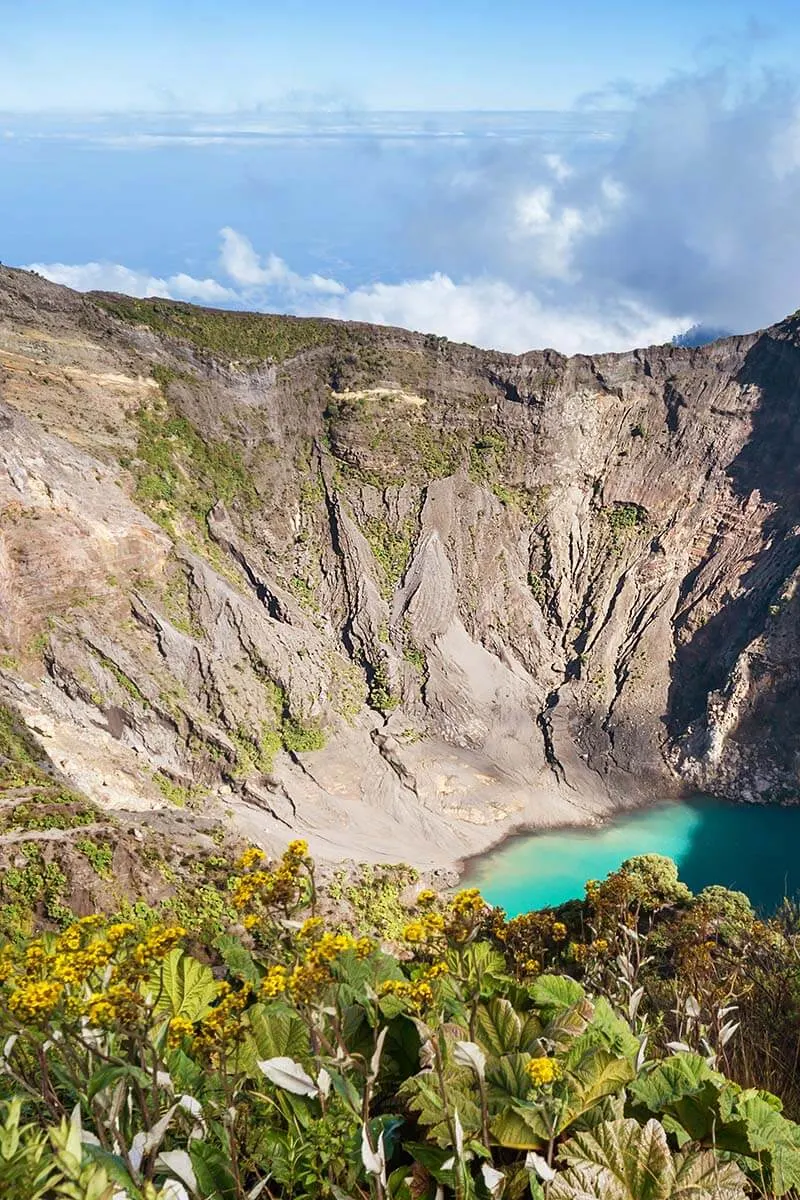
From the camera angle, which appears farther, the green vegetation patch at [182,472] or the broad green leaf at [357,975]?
the green vegetation patch at [182,472]

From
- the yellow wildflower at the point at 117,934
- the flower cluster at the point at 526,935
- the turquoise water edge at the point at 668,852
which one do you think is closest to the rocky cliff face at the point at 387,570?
the turquoise water edge at the point at 668,852

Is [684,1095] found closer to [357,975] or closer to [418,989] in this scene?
[418,989]

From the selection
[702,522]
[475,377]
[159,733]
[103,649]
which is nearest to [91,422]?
[103,649]

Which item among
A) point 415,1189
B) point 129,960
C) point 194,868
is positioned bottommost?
point 194,868

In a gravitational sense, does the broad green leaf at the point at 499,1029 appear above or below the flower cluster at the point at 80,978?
below

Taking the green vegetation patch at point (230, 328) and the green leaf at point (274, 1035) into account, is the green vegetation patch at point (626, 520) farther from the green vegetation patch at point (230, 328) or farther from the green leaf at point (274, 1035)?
the green leaf at point (274, 1035)

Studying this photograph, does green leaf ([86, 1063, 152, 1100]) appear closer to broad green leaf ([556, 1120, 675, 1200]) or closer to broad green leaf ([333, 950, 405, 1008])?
broad green leaf ([333, 950, 405, 1008])

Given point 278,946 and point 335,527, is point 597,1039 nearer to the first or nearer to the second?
point 278,946

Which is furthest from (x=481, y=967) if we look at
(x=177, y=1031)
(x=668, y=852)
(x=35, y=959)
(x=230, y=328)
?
(x=230, y=328)
